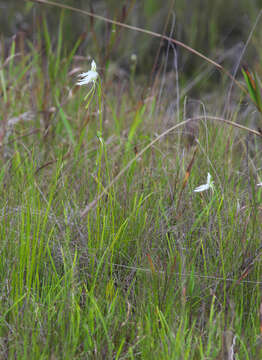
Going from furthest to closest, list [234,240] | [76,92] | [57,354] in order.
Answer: [76,92] → [234,240] → [57,354]

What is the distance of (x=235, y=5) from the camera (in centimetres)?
543

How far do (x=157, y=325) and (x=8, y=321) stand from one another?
1.43ft

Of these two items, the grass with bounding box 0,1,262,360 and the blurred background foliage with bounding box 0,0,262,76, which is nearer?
the grass with bounding box 0,1,262,360

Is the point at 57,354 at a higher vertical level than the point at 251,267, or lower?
lower

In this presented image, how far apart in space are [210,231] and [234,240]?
96 millimetres

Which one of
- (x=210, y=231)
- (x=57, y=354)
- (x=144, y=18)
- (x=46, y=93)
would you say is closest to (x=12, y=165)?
(x=46, y=93)

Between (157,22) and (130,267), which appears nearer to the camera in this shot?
(130,267)

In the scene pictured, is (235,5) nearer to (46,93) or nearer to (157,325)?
(46,93)

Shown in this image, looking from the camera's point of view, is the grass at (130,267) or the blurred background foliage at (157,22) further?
the blurred background foliage at (157,22)

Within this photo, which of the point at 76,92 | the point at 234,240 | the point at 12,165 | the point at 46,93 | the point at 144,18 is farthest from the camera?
the point at 144,18

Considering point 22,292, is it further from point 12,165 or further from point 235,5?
point 235,5

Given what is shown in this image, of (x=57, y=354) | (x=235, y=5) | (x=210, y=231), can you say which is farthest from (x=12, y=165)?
(x=235, y=5)

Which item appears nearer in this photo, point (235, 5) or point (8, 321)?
point (8, 321)

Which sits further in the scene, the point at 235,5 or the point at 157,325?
the point at 235,5
